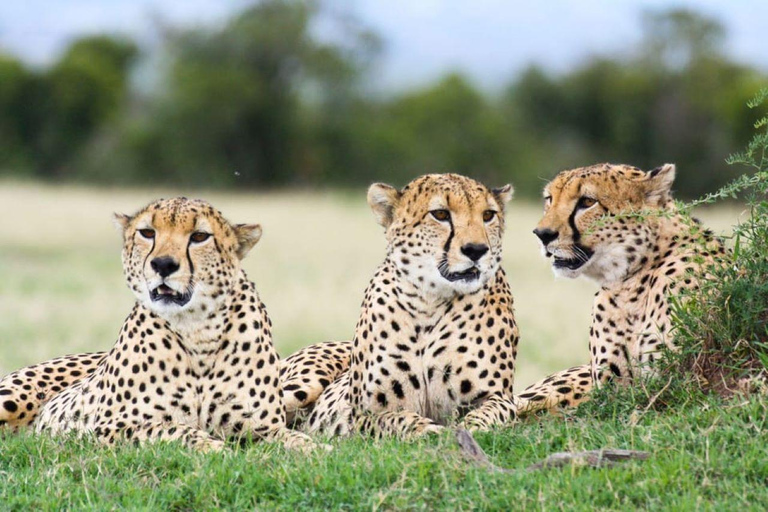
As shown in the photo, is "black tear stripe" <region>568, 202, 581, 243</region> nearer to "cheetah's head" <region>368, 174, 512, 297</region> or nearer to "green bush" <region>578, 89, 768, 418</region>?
"cheetah's head" <region>368, 174, 512, 297</region>

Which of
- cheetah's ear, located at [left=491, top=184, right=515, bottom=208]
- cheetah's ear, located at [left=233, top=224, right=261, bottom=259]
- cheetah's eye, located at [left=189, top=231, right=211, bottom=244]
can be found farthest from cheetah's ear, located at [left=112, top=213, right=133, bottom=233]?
cheetah's ear, located at [left=491, top=184, right=515, bottom=208]

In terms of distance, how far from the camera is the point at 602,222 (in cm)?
539

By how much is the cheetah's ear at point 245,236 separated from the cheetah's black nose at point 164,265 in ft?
1.48

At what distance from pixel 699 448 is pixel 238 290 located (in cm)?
214

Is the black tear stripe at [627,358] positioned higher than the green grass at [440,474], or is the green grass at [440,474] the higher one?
the black tear stripe at [627,358]

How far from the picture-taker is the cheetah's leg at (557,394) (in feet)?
19.1

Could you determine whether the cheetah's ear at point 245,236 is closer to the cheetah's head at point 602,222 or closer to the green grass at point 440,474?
the green grass at point 440,474

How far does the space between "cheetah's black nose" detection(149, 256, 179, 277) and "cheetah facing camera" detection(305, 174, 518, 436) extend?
979mm

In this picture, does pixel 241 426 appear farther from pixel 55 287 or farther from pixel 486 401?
pixel 55 287

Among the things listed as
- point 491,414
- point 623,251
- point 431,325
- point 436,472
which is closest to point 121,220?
point 431,325

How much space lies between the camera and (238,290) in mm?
5520

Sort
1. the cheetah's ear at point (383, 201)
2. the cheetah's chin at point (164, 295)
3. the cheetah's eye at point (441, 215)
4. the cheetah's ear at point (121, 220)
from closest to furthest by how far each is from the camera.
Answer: the cheetah's chin at point (164, 295) < the cheetah's eye at point (441, 215) < the cheetah's ear at point (121, 220) < the cheetah's ear at point (383, 201)

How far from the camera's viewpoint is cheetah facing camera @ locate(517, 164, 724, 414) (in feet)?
17.9

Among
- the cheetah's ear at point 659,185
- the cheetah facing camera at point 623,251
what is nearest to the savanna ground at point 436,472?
the cheetah facing camera at point 623,251
